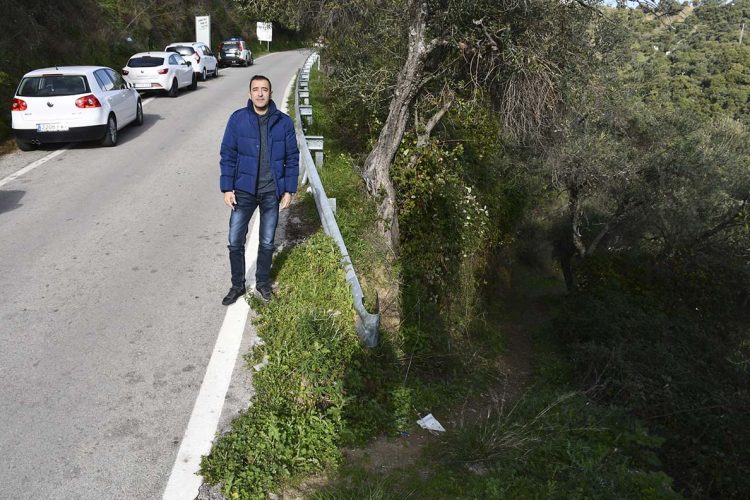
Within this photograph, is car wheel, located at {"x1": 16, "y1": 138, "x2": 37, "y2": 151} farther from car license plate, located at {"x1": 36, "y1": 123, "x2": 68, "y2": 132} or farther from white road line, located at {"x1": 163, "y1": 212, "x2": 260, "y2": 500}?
white road line, located at {"x1": 163, "y1": 212, "x2": 260, "y2": 500}

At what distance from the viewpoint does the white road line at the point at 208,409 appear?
3.41m

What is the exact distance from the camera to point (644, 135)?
2036 centimetres

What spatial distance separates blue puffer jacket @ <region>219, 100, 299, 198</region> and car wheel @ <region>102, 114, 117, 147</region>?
757cm

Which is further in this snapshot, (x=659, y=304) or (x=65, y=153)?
(x=659, y=304)

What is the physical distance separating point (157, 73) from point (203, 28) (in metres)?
18.3

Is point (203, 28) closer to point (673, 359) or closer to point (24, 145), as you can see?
point (24, 145)

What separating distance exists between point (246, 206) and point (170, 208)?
11.3ft

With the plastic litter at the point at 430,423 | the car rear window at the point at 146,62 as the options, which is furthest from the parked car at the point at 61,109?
the plastic litter at the point at 430,423

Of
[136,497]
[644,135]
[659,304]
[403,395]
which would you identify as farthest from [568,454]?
[644,135]

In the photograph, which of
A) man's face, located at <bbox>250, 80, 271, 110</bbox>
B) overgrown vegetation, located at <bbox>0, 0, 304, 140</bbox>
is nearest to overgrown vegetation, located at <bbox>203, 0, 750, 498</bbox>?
man's face, located at <bbox>250, 80, 271, 110</bbox>

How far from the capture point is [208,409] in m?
4.05

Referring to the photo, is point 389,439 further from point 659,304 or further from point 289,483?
point 659,304

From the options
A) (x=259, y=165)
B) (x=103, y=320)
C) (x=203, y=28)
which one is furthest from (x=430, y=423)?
(x=203, y=28)

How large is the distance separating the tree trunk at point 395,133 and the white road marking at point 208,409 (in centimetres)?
313
